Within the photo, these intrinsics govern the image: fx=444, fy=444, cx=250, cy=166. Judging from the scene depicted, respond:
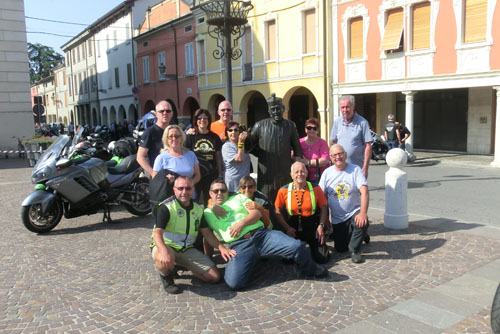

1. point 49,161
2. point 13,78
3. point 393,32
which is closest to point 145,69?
point 13,78

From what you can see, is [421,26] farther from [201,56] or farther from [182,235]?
[182,235]

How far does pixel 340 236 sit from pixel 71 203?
4.17m

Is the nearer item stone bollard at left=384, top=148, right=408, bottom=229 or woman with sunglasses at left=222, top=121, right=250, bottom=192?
woman with sunglasses at left=222, top=121, right=250, bottom=192

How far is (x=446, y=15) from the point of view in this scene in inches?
604

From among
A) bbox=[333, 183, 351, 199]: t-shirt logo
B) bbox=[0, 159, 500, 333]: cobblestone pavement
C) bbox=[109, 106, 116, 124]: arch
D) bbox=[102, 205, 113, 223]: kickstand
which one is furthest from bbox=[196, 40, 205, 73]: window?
bbox=[333, 183, 351, 199]: t-shirt logo

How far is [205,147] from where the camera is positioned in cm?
553

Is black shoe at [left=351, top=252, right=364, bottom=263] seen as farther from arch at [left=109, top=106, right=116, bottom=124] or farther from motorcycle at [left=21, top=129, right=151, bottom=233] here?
arch at [left=109, top=106, right=116, bottom=124]

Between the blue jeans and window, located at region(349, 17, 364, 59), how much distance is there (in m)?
15.6

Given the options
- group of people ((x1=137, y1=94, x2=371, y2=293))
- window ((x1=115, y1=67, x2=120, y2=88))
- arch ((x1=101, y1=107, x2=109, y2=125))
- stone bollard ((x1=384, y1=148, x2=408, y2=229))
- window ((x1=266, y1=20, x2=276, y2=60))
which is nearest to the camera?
group of people ((x1=137, y1=94, x2=371, y2=293))

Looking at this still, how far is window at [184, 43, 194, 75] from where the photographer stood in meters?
27.5

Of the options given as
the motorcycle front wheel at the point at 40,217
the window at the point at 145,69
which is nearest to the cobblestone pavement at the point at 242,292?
the motorcycle front wheel at the point at 40,217

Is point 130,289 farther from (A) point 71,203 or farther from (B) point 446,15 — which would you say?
(B) point 446,15

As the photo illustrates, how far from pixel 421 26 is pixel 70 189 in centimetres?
1419

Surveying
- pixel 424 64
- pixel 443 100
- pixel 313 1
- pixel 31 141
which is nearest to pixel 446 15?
pixel 424 64
